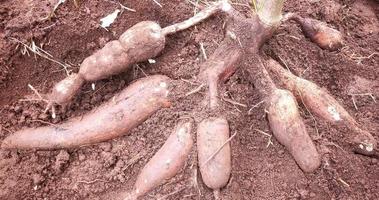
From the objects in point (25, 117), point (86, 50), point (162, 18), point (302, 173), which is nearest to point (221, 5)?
point (162, 18)

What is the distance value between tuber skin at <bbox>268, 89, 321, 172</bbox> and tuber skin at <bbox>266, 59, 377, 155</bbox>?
Result: 12 cm

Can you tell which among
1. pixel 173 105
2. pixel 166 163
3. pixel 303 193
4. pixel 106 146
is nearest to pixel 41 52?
pixel 106 146

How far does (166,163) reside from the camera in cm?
159

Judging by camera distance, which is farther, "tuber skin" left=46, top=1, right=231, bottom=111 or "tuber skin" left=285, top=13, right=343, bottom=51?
"tuber skin" left=285, top=13, right=343, bottom=51

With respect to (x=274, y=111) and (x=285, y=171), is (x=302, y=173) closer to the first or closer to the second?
(x=285, y=171)

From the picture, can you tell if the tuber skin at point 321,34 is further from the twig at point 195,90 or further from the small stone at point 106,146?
the small stone at point 106,146

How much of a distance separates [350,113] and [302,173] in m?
0.33

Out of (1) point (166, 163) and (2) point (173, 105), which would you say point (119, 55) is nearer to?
(2) point (173, 105)

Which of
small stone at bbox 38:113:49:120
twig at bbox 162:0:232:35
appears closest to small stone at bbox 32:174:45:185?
small stone at bbox 38:113:49:120

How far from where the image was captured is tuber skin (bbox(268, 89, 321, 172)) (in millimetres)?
1603

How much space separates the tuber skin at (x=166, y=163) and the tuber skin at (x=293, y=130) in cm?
30

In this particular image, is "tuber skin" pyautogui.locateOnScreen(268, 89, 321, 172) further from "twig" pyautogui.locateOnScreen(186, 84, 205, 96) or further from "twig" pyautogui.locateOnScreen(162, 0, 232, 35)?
"twig" pyautogui.locateOnScreen(162, 0, 232, 35)

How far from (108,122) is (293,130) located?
65cm

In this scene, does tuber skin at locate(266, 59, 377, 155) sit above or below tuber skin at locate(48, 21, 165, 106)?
below
